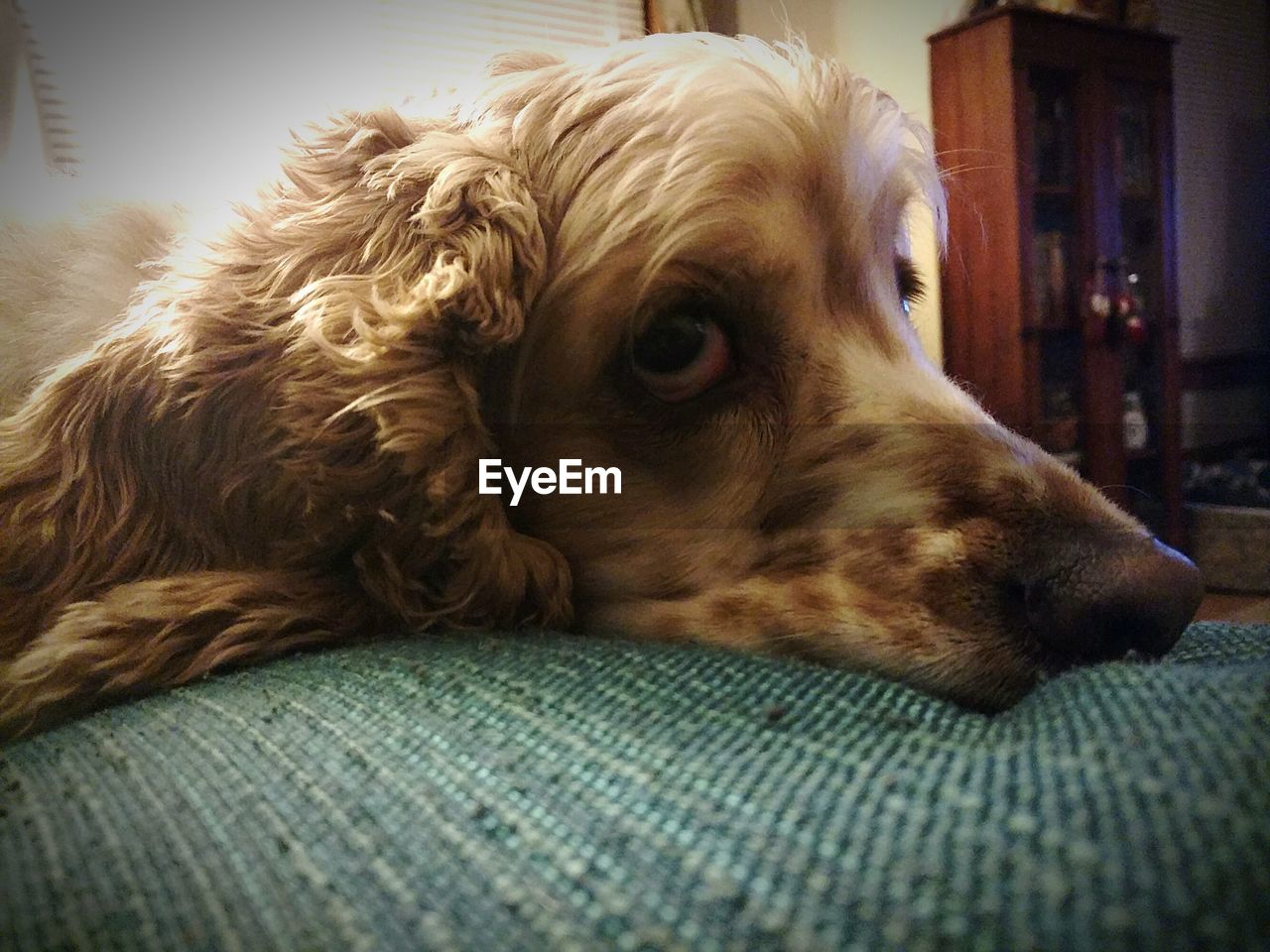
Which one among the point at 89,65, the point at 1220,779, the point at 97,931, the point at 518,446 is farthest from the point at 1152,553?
the point at 89,65

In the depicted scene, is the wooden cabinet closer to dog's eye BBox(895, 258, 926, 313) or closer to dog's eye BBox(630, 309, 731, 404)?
dog's eye BBox(895, 258, 926, 313)

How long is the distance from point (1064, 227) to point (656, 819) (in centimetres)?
265

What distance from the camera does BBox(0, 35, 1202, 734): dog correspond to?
61 centimetres

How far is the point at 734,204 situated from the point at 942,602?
39 centimetres

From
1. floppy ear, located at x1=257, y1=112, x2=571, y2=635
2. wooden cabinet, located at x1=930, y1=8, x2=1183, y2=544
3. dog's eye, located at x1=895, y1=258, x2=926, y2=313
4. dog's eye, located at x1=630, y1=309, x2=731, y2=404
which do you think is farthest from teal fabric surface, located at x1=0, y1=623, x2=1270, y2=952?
wooden cabinet, located at x1=930, y1=8, x2=1183, y2=544

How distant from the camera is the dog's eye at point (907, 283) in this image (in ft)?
3.35

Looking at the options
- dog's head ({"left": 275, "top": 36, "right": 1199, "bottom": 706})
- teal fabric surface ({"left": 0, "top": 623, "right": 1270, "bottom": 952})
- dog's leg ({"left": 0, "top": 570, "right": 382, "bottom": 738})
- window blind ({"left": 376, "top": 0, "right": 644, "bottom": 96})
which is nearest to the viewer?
teal fabric surface ({"left": 0, "top": 623, "right": 1270, "bottom": 952})

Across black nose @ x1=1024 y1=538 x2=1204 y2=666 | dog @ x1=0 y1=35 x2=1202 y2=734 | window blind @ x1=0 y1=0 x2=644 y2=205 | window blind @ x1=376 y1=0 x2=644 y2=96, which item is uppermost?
window blind @ x1=376 y1=0 x2=644 y2=96

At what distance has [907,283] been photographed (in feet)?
3.53

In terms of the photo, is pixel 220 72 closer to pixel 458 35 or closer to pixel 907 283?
pixel 458 35

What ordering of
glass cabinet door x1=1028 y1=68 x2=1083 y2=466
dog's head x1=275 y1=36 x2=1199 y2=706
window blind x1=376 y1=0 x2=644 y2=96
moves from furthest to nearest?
glass cabinet door x1=1028 y1=68 x2=1083 y2=466, window blind x1=376 y1=0 x2=644 y2=96, dog's head x1=275 y1=36 x2=1199 y2=706

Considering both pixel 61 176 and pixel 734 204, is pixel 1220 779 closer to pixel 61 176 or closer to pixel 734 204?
pixel 734 204

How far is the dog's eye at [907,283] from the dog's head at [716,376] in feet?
0.59

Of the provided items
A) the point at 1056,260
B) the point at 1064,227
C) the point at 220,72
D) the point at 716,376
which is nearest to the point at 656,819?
the point at 716,376
